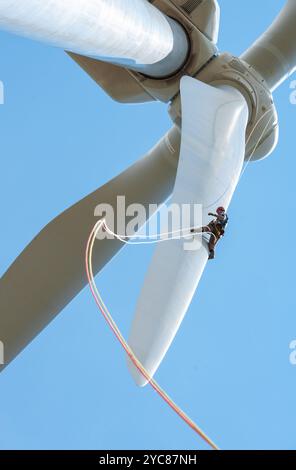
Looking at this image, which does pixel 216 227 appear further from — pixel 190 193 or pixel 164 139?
pixel 164 139

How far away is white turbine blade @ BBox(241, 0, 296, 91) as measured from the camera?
945 centimetres

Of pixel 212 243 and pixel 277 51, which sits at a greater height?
pixel 277 51

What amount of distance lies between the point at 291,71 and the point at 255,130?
5.13ft

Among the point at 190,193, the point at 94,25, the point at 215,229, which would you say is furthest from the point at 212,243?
the point at 94,25

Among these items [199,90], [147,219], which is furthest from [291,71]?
[199,90]

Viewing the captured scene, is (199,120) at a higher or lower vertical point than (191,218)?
higher

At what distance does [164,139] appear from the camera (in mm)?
9406

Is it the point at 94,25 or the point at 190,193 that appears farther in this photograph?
the point at 190,193

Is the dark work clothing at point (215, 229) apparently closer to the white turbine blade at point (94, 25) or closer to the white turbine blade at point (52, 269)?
the white turbine blade at point (94, 25)

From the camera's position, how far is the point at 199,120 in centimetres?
661

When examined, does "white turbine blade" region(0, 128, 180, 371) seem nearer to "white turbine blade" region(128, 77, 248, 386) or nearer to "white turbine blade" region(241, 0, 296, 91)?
"white turbine blade" region(241, 0, 296, 91)

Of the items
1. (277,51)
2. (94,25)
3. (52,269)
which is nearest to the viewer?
(94,25)

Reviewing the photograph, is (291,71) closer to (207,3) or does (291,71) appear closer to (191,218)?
(207,3)

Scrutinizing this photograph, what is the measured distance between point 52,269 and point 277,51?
4.04m
